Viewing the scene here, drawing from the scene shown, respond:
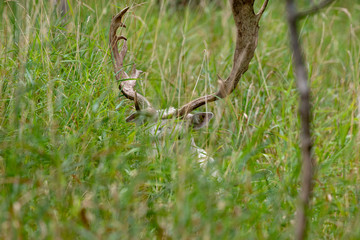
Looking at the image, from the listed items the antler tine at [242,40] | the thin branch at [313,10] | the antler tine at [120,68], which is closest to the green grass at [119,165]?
the antler tine at [120,68]

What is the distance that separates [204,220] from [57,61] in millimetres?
2021

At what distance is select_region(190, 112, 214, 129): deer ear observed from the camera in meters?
4.12

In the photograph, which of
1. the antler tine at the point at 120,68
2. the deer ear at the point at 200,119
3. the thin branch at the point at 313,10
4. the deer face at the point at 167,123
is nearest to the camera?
the thin branch at the point at 313,10

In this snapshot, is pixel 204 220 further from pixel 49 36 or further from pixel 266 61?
pixel 266 61

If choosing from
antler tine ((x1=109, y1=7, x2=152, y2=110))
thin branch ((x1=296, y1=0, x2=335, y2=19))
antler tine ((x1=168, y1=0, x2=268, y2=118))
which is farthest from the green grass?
thin branch ((x1=296, y1=0, x2=335, y2=19))

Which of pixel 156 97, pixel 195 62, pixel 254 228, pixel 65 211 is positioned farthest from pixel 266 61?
pixel 65 211

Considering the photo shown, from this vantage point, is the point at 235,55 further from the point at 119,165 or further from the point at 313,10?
the point at 313,10

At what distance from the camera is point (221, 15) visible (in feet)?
23.7

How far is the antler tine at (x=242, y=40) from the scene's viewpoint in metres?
3.23

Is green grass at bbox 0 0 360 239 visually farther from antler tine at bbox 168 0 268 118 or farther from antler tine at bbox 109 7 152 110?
antler tine at bbox 168 0 268 118

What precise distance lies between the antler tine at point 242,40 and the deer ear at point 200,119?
0.17 metres

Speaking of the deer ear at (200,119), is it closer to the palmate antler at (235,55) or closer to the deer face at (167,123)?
the deer face at (167,123)

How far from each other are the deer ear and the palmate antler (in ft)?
0.55

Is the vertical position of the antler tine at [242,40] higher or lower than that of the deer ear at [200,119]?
higher
